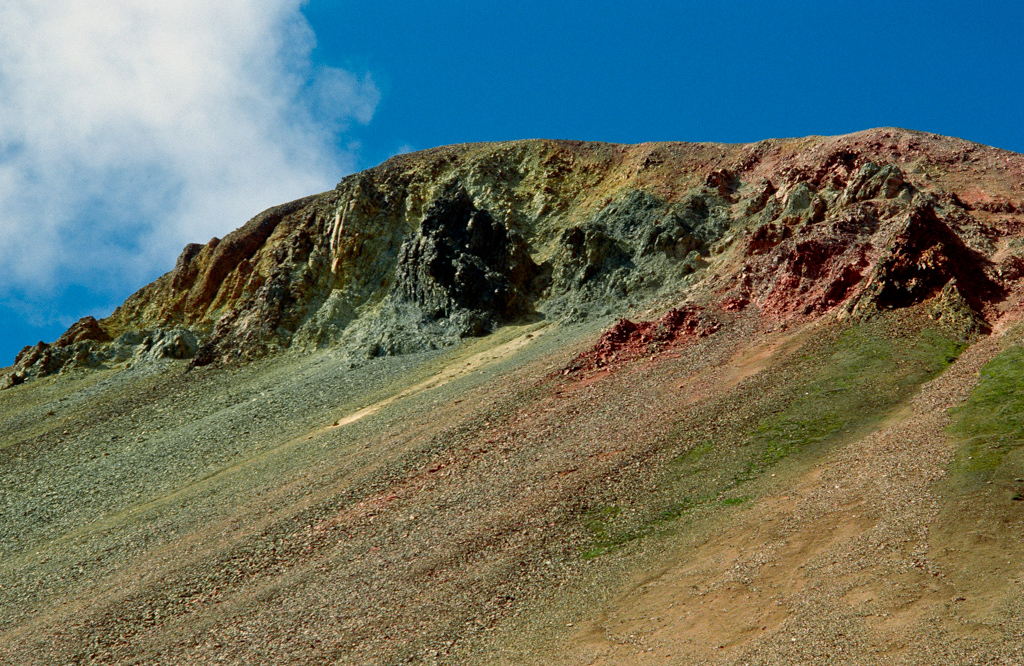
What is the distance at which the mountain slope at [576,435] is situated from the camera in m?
23.5

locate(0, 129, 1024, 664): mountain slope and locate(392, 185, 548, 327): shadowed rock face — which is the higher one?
locate(392, 185, 548, 327): shadowed rock face

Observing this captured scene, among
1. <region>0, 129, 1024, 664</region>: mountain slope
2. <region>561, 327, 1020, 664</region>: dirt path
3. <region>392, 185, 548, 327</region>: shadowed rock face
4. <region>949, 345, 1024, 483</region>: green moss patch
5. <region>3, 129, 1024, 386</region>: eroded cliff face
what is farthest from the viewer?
<region>392, 185, 548, 327</region>: shadowed rock face

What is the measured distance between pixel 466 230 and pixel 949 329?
39.5 m

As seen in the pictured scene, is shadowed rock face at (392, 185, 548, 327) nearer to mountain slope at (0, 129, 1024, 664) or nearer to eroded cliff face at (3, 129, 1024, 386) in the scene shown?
eroded cliff face at (3, 129, 1024, 386)

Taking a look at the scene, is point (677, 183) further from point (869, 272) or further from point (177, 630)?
point (177, 630)

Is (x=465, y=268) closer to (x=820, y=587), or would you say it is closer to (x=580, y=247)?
(x=580, y=247)

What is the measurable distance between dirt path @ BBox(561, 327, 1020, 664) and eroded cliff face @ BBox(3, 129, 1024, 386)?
559 inches

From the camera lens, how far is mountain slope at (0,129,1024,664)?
77.0ft

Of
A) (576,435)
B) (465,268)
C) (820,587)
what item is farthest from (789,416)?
(465,268)

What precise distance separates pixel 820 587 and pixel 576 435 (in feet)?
49.3

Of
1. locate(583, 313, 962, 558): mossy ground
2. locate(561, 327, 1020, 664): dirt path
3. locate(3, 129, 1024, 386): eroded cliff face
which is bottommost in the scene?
locate(561, 327, 1020, 664): dirt path

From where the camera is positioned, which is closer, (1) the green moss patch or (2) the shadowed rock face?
(1) the green moss patch

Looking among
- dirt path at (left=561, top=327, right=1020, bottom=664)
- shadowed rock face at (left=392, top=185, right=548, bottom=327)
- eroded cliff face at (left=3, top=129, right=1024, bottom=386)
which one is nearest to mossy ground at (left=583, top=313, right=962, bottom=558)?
dirt path at (left=561, top=327, right=1020, bottom=664)

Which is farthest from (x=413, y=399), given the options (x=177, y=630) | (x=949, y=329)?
(x=949, y=329)
